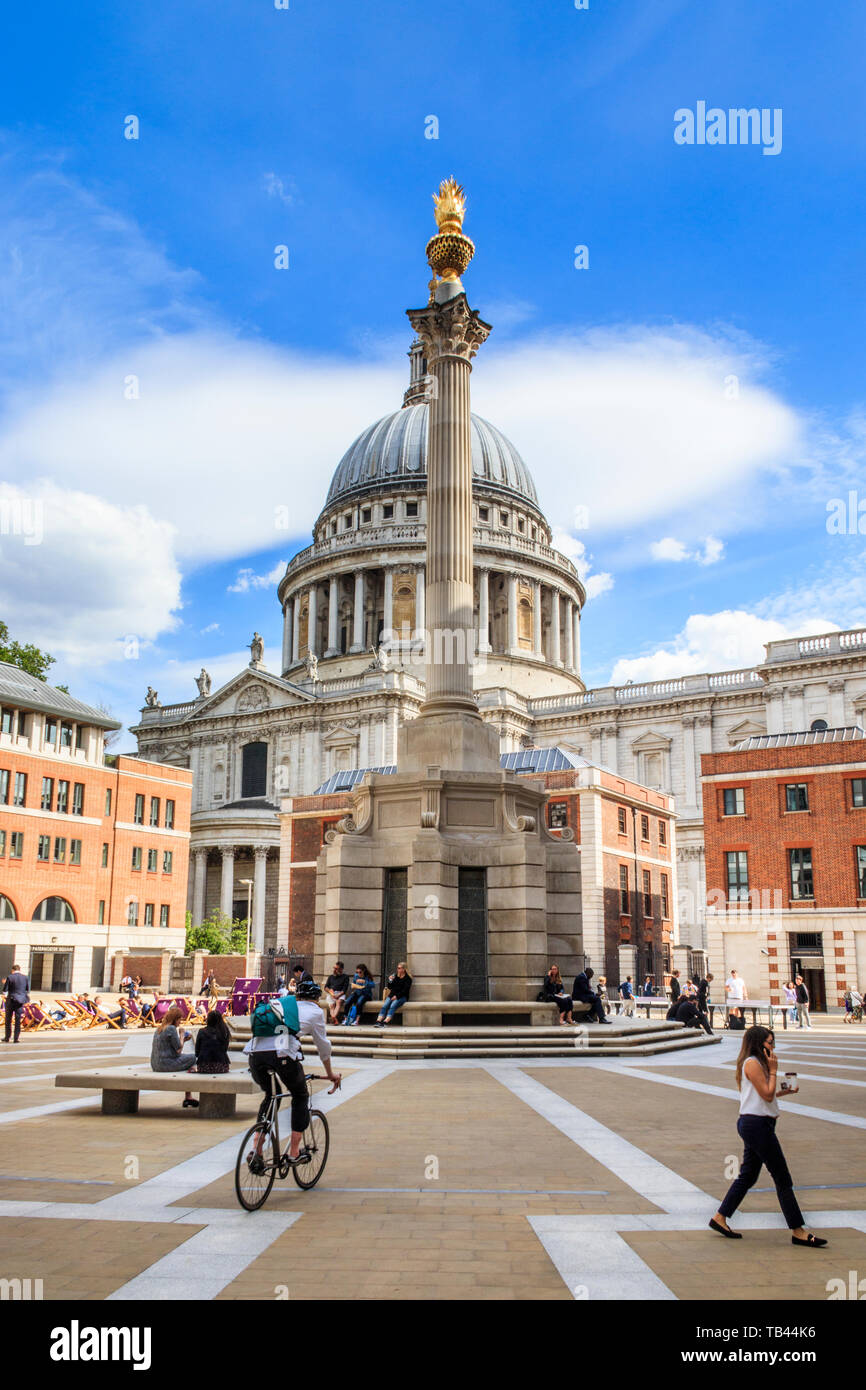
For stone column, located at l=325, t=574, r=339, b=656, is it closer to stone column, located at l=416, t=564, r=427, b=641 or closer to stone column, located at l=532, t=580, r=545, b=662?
stone column, located at l=416, t=564, r=427, b=641

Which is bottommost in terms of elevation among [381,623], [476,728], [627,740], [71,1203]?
[71,1203]

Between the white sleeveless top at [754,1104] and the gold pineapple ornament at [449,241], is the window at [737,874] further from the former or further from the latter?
the white sleeveless top at [754,1104]

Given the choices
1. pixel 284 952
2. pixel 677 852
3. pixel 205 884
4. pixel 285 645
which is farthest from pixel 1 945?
pixel 285 645

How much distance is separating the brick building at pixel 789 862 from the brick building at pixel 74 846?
105 ft

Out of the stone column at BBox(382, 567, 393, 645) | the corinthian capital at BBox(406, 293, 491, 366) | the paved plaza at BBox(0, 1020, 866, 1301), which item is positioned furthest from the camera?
the stone column at BBox(382, 567, 393, 645)

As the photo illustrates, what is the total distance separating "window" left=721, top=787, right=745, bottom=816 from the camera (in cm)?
4866

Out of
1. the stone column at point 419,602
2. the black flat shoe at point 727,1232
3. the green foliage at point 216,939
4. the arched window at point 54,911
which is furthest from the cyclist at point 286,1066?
the stone column at point 419,602

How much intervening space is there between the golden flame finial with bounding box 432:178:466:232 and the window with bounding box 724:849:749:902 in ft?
99.0

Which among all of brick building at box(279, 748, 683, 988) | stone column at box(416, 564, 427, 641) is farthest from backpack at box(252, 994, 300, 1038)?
stone column at box(416, 564, 427, 641)

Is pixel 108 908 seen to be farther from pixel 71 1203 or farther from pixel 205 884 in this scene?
pixel 71 1203

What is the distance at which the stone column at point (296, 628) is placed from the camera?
112 metres

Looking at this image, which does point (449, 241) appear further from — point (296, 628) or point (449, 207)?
point (296, 628)

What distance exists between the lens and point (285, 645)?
114 metres
